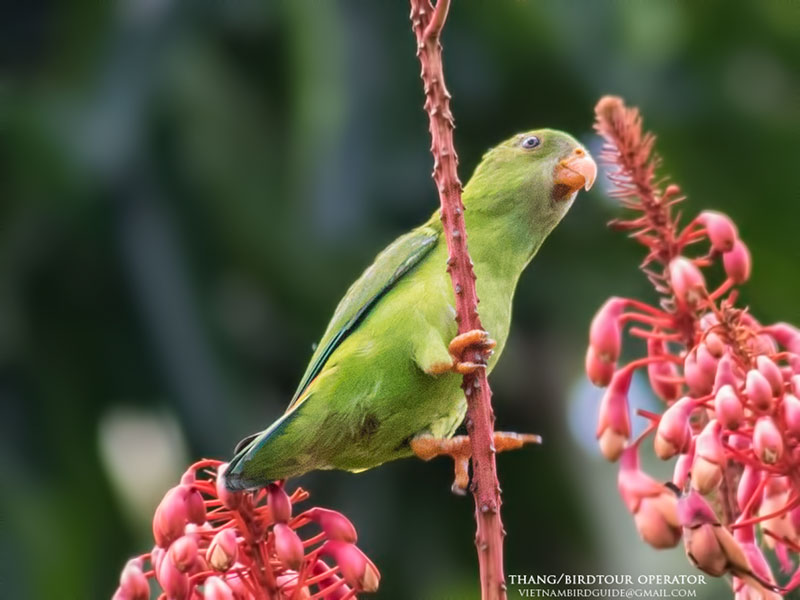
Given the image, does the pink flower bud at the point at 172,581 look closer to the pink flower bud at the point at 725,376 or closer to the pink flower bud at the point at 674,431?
the pink flower bud at the point at 674,431

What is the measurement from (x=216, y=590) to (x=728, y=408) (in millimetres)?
1202

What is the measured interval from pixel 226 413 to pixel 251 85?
151 inches

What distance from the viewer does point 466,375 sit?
2.66 m

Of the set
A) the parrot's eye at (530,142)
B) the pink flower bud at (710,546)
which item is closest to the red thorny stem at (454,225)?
the pink flower bud at (710,546)

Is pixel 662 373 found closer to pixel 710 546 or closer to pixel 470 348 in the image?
pixel 470 348

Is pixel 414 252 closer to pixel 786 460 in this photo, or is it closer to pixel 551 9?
pixel 786 460

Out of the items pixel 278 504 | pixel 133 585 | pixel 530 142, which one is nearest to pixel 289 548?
pixel 278 504

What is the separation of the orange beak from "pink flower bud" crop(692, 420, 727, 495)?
5.52 feet

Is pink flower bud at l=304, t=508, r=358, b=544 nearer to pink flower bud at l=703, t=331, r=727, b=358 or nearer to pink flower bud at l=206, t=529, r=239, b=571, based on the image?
pink flower bud at l=206, t=529, r=239, b=571

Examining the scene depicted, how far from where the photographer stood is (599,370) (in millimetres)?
2635

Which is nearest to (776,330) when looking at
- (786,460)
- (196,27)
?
(786,460)

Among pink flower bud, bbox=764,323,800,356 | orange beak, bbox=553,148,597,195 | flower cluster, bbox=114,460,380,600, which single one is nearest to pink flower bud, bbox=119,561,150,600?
flower cluster, bbox=114,460,380,600

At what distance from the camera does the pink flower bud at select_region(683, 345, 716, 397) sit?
2.40 m

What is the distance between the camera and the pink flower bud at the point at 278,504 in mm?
2516
